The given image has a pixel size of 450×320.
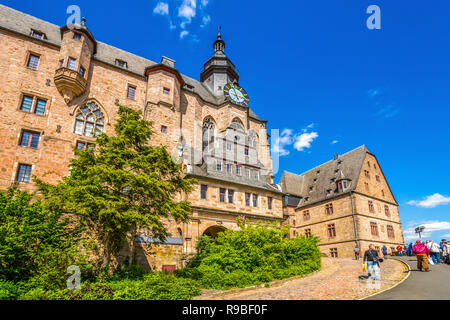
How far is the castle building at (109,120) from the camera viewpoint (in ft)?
66.2

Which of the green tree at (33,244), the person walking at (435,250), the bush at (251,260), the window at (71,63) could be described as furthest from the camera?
the window at (71,63)

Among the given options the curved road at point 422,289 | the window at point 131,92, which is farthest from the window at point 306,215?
the window at point 131,92

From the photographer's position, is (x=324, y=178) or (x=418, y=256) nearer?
(x=418, y=256)

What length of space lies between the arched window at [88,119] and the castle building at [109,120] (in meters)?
0.08

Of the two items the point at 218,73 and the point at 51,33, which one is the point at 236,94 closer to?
the point at 218,73

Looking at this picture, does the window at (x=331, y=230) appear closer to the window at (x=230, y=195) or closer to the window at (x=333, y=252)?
the window at (x=333, y=252)

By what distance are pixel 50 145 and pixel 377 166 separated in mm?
39823

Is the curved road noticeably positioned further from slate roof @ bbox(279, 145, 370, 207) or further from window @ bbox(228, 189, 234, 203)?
slate roof @ bbox(279, 145, 370, 207)

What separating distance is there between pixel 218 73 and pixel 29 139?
2525 cm

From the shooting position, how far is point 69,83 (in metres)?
22.2

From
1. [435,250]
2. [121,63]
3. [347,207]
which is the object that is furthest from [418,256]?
[121,63]

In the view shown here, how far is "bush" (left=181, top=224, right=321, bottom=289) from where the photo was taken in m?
14.2

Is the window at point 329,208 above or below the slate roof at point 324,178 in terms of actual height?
below

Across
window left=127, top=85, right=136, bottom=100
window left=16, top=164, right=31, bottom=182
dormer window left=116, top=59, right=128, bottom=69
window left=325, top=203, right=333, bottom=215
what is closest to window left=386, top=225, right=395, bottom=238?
window left=325, top=203, right=333, bottom=215
